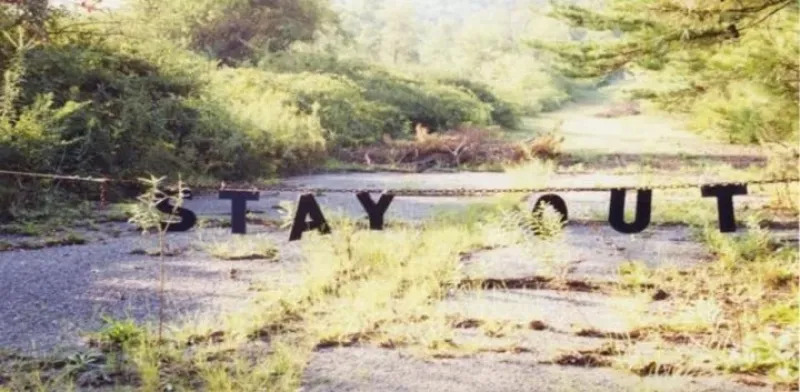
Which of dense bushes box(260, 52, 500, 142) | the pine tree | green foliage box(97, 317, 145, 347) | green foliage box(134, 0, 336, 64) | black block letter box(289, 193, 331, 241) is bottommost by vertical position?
green foliage box(97, 317, 145, 347)

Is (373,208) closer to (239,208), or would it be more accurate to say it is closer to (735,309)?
(239,208)

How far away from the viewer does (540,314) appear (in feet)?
16.0

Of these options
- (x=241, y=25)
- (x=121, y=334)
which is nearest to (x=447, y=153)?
(x=241, y=25)

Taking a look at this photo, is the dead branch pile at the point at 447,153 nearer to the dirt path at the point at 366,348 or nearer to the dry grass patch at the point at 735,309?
the dirt path at the point at 366,348

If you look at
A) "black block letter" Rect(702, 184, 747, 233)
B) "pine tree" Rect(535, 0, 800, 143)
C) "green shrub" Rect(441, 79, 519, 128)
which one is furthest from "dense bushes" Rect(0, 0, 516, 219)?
"green shrub" Rect(441, 79, 519, 128)

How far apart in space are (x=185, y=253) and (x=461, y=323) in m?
2.89

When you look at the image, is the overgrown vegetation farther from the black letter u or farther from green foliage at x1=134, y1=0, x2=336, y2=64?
the black letter u

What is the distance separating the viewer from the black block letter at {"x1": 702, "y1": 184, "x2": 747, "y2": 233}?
3.91 metres

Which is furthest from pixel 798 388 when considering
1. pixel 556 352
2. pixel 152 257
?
pixel 152 257

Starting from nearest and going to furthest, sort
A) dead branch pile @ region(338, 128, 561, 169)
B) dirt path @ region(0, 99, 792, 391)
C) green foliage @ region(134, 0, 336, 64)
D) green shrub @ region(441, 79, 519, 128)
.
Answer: dirt path @ region(0, 99, 792, 391) < dead branch pile @ region(338, 128, 561, 169) < green foliage @ region(134, 0, 336, 64) < green shrub @ region(441, 79, 519, 128)

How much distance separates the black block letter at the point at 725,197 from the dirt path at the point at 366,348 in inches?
30.4

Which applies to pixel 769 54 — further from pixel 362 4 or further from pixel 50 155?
pixel 362 4

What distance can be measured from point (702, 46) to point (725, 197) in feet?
7.65

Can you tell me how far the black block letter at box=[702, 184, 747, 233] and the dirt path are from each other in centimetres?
77
